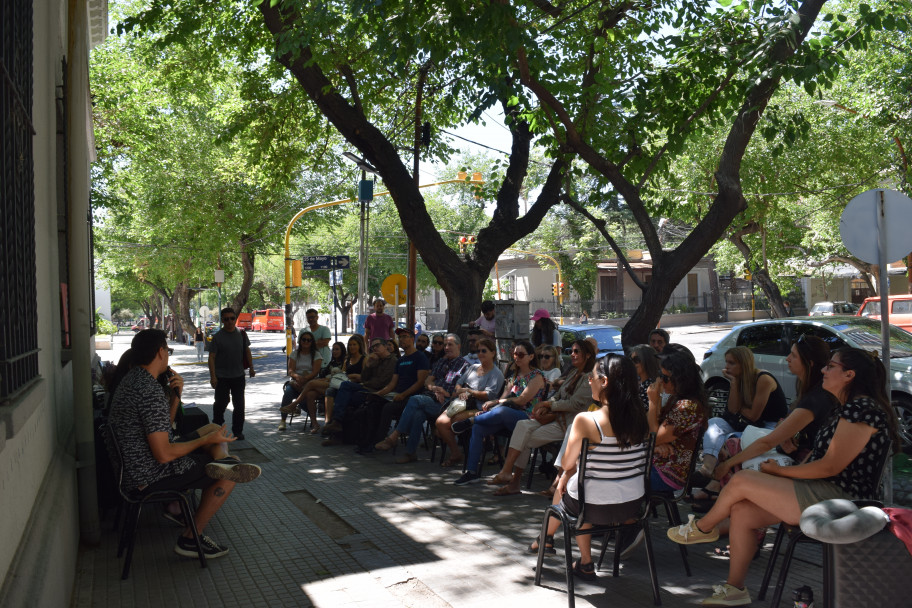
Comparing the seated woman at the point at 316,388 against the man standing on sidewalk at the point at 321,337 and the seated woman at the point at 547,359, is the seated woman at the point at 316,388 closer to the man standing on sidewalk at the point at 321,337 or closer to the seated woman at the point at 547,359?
the man standing on sidewalk at the point at 321,337

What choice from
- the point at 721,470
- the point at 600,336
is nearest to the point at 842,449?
the point at 721,470

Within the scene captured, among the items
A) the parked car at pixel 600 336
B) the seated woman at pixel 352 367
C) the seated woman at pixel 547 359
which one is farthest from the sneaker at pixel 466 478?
the parked car at pixel 600 336

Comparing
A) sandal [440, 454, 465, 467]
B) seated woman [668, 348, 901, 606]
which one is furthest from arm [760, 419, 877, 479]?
sandal [440, 454, 465, 467]

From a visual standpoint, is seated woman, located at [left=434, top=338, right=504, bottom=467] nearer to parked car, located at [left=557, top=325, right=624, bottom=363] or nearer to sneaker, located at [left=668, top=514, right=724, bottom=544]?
sneaker, located at [left=668, top=514, right=724, bottom=544]

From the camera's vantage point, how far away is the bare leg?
5711 millimetres

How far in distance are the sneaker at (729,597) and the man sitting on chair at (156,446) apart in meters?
3.09

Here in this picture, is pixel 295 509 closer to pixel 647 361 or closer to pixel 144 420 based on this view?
pixel 144 420

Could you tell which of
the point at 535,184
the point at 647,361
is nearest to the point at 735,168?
the point at 647,361

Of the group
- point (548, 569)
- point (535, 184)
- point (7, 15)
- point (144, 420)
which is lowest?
point (548, 569)

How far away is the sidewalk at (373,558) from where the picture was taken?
4.95 metres

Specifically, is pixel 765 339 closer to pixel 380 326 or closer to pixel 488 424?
pixel 488 424

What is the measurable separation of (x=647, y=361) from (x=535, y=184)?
40.0m

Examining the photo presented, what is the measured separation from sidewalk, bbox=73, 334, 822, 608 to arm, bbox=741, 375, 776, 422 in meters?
0.98

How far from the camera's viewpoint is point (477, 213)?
5544 cm
